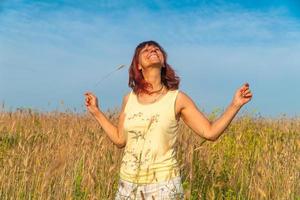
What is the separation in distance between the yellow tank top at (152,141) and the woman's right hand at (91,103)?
Answer: 17.8 inches

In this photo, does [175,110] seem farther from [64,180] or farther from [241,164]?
[241,164]

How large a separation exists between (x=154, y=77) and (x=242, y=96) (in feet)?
1.85

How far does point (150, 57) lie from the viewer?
309 centimetres

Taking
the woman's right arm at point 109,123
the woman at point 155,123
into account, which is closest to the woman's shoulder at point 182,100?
the woman at point 155,123

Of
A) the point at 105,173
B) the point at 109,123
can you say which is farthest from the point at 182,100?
the point at 105,173

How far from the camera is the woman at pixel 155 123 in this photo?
281 cm

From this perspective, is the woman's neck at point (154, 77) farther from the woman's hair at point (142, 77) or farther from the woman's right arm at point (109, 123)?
the woman's right arm at point (109, 123)

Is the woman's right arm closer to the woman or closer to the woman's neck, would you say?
the woman

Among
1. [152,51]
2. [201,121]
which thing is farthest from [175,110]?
[152,51]

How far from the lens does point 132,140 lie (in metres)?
2.95

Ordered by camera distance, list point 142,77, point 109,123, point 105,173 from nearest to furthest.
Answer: point 142,77 < point 109,123 < point 105,173

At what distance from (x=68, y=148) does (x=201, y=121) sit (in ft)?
5.94

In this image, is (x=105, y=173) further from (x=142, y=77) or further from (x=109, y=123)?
(x=142, y=77)

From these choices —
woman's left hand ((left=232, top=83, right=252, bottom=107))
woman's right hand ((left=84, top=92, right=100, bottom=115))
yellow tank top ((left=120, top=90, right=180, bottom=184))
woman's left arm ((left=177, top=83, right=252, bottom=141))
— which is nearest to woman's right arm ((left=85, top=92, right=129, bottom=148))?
woman's right hand ((left=84, top=92, right=100, bottom=115))
